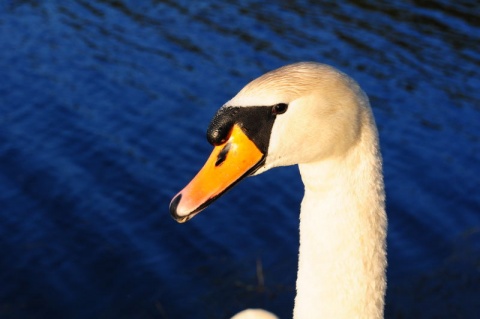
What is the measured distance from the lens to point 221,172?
3.90m

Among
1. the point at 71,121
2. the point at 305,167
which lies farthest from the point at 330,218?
the point at 71,121

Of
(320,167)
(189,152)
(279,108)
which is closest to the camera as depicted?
(279,108)

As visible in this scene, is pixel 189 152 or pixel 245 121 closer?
pixel 245 121

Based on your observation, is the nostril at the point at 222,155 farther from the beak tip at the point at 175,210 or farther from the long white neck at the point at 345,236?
the long white neck at the point at 345,236

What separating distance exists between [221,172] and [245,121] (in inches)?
11.7

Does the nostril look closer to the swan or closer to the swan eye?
the swan

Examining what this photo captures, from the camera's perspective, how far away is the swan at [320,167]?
3.74m

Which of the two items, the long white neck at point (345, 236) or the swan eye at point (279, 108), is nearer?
the swan eye at point (279, 108)

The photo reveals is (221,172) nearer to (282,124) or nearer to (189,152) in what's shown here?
(282,124)

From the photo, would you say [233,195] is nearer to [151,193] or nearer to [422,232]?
[151,193]

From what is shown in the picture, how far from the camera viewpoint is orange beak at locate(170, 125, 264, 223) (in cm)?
383

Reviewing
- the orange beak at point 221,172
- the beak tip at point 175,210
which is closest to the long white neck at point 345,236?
the orange beak at point 221,172

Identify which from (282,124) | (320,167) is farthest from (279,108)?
(320,167)

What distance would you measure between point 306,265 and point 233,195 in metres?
5.38
